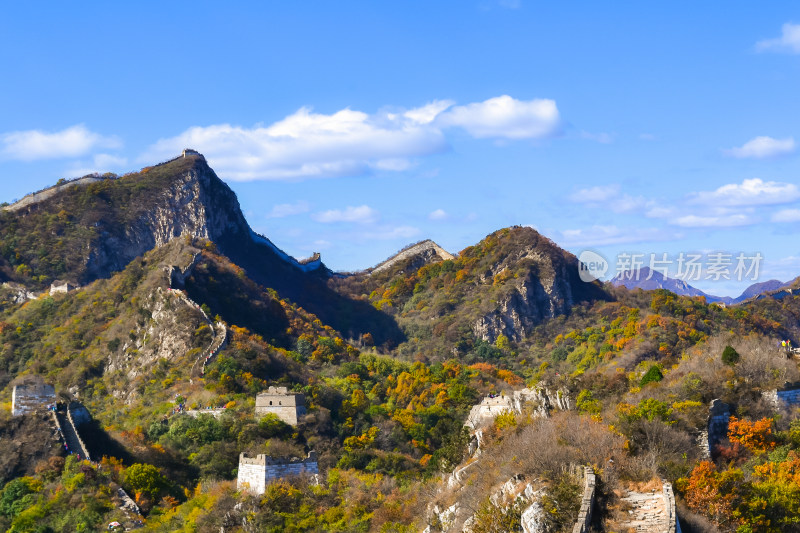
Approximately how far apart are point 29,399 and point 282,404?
13.9 m

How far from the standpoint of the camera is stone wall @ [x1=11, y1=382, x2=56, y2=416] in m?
58.8

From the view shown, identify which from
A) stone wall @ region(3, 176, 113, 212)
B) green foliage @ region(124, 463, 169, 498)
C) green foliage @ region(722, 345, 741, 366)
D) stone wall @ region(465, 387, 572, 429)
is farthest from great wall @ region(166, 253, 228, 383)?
stone wall @ region(3, 176, 113, 212)

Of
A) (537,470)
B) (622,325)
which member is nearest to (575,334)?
(622,325)

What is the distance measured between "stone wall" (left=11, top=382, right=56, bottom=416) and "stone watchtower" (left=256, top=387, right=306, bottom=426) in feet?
38.6

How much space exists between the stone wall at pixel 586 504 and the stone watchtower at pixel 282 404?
117 ft

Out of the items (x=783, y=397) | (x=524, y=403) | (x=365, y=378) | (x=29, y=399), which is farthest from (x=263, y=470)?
(x=365, y=378)

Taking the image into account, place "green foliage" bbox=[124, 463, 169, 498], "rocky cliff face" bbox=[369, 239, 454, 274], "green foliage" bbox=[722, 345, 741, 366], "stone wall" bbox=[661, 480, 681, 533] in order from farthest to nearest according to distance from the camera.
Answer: "rocky cliff face" bbox=[369, 239, 454, 274], "green foliage" bbox=[124, 463, 169, 498], "green foliage" bbox=[722, 345, 741, 366], "stone wall" bbox=[661, 480, 681, 533]

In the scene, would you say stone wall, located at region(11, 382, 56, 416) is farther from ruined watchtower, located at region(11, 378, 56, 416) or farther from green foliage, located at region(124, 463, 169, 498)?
green foliage, located at region(124, 463, 169, 498)

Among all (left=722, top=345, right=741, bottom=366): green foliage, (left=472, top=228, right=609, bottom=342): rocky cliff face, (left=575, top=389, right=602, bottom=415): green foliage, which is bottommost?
(left=575, top=389, right=602, bottom=415): green foliage

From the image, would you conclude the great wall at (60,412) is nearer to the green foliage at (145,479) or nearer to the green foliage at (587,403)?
the green foliage at (145,479)

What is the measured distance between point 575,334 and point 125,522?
69061 mm

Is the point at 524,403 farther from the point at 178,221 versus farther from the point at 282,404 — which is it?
the point at 178,221

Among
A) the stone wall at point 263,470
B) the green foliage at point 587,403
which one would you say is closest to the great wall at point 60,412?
the stone wall at point 263,470

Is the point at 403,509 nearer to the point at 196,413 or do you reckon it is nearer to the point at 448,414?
the point at 196,413
